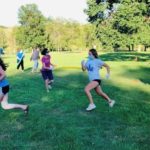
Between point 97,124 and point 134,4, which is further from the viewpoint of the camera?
point 134,4

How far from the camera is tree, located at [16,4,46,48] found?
102 metres

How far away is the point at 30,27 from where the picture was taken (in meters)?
105

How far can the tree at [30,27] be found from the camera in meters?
102

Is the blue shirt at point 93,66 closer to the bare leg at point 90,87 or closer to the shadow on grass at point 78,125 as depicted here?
the bare leg at point 90,87

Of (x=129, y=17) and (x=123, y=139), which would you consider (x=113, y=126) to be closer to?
(x=123, y=139)

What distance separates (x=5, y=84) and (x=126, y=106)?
14.6 ft

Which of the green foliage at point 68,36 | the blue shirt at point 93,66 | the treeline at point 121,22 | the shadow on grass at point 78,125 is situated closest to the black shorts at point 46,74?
the shadow on grass at point 78,125

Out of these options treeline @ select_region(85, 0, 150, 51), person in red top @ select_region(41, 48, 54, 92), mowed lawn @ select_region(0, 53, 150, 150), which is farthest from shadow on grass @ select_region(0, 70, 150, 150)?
treeline @ select_region(85, 0, 150, 51)

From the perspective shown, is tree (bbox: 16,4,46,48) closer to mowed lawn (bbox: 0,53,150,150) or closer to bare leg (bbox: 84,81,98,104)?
mowed lawn (bbox: 0,53,150,150)

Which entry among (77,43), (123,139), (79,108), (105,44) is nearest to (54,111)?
(79,108)

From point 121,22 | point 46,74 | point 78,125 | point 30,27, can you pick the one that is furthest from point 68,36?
point 78,125

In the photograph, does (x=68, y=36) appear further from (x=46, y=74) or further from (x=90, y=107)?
(x=90, y=107)

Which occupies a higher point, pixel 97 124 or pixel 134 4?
pixel 134 4

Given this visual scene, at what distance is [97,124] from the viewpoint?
421 inches
